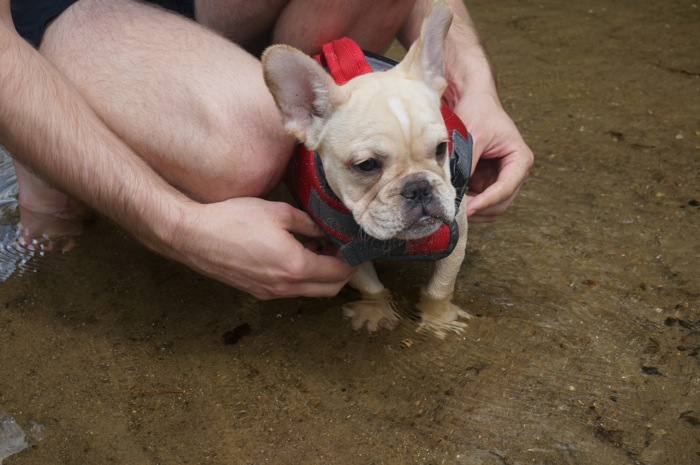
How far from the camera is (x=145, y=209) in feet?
5.10

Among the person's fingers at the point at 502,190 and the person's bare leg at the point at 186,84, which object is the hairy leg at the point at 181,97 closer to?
the person's bare leg at the point at 186,84

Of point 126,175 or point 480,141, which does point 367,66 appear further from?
point 126,175

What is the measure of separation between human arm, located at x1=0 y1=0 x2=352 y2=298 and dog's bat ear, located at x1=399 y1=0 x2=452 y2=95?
386mm

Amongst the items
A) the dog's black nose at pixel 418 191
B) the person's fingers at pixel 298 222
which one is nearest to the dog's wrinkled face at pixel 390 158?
the dog's black nose at pixel 418 191

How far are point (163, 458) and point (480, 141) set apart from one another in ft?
3.18

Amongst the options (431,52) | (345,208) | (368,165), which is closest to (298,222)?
(345,208)

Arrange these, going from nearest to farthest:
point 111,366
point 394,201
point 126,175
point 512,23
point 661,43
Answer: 1. point 394,201
2. point 126,175
3. point 111,366
4. point 661,43
5. point 512,23

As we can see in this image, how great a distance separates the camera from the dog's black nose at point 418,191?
145cm

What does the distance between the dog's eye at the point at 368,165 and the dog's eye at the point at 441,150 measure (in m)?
0.13

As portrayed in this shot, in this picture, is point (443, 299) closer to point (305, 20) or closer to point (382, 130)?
point (382, 130)

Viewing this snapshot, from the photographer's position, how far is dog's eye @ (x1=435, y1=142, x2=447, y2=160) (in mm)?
1527

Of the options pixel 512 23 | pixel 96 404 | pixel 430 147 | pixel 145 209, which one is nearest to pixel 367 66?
pixel 430 147

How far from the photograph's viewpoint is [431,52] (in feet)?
5.20

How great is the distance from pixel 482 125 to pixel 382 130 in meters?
0.42
